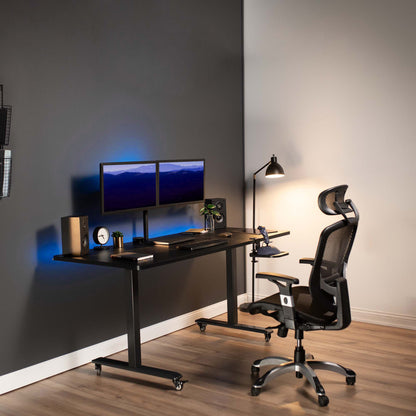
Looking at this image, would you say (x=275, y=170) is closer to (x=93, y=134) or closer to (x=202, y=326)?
(x=202, y=326)

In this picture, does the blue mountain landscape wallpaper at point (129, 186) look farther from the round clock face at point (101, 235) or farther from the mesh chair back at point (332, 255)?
the mesh chair back at point (332, 255)

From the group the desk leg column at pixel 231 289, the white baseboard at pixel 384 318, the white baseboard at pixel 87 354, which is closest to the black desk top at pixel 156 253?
the desk leg column at pixel 231 289

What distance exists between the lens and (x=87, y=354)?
367 centimetres

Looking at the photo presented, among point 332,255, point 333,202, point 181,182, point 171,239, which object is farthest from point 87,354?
point 333,202

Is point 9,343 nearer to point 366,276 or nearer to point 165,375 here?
point 165,375

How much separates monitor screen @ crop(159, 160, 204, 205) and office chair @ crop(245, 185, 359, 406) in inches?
42.2

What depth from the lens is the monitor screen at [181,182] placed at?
3912 millimetres

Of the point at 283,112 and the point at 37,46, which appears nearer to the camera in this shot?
the point at 37,46

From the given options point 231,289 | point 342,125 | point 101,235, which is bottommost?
point 231,289

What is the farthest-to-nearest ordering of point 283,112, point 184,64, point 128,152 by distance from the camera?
point 283,112 → point 184,64 → point 128,152

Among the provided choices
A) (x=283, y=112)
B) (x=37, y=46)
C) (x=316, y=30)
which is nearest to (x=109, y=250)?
(x=37, y=46)

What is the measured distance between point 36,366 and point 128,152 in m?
1.49

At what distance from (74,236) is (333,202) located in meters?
1.47

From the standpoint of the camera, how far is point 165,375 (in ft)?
10.7
